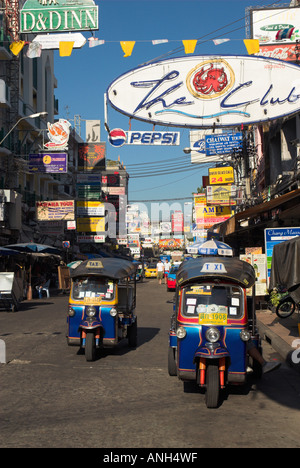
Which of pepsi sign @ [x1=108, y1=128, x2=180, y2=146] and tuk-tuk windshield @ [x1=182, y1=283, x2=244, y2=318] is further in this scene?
pepsi sign @ [x1=108, y1=128, x2=180, y2=146]

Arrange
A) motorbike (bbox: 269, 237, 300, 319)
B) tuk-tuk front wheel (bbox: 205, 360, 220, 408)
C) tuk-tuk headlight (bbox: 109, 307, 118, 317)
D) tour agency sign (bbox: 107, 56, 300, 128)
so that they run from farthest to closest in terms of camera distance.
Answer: tour agency sign (bbox: 107, 56, 300, 128), tuk-tuk headlight (bbox: 109, 307, 118, 317), motorbike (bbox: 269, 237, 300, 319), tuk-tuk front wheel (bbox: 205, 360, 220, 408)

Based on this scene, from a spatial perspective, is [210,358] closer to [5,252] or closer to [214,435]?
[214,435]

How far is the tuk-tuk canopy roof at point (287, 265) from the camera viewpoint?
1051cm

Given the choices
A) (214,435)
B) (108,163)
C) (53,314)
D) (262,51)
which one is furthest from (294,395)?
(108,163)

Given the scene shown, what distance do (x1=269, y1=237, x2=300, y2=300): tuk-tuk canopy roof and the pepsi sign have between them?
7272 millimetres

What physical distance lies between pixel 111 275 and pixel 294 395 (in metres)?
4.96

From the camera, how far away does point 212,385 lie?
718 cm

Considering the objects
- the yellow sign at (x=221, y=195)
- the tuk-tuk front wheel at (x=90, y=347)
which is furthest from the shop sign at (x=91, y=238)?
the tuk-tuk front wheel at (x=90, y=347)

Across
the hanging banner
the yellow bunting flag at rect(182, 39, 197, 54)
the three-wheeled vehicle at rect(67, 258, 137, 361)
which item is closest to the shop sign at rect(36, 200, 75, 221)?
the hanging banner

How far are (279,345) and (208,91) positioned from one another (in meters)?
9.98

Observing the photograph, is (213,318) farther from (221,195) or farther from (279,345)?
(221,195)

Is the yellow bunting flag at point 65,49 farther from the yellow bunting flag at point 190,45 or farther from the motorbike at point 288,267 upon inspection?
the motorbike at point 288,267

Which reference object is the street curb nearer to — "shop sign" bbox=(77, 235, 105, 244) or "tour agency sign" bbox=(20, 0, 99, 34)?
"tour agency sign" bbox=(20, 0, 99, 34)

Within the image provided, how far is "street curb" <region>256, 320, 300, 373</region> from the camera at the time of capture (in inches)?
417
